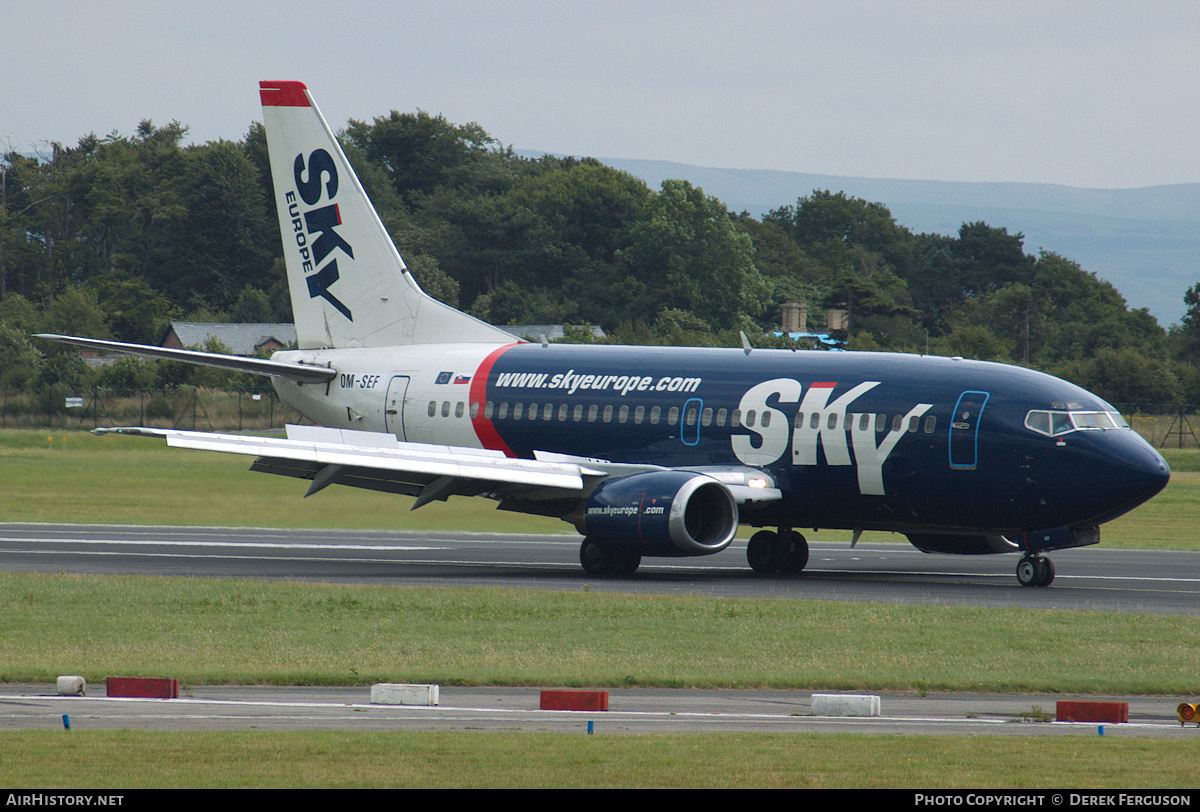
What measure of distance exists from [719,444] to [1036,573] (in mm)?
6844

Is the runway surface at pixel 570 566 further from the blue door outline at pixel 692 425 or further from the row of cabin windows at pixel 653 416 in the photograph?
the row of cabin windows at pixel 653 416

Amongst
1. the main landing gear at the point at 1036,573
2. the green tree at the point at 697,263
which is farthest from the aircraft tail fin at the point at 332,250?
the green tree at the point at 697,263

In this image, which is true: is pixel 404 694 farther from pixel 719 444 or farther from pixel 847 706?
pixel 719 444

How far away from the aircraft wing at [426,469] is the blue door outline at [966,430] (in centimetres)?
376

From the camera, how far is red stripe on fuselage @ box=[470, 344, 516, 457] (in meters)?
34.9

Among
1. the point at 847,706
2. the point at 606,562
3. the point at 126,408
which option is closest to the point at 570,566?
the point at 606,562

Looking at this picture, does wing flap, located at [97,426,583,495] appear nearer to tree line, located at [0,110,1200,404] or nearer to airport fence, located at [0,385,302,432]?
airport fence, located at [0,385,302,432]

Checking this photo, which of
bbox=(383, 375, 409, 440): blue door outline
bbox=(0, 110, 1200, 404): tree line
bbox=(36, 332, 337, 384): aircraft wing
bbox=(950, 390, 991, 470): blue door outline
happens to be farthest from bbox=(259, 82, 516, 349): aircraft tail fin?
bbox=(0, 110, 1200, 404): tree line

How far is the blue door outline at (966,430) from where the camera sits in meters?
28.5

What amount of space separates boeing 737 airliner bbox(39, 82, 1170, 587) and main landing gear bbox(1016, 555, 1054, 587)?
0.04 meters

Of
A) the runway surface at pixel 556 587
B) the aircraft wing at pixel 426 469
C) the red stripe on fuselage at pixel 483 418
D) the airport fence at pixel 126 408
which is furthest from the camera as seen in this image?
the airport fence at pixel 126 408

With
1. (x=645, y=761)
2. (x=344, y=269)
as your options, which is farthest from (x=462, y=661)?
(x=344, y=269)

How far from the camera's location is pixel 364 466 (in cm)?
3003

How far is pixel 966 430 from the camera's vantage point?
93.9 ft
